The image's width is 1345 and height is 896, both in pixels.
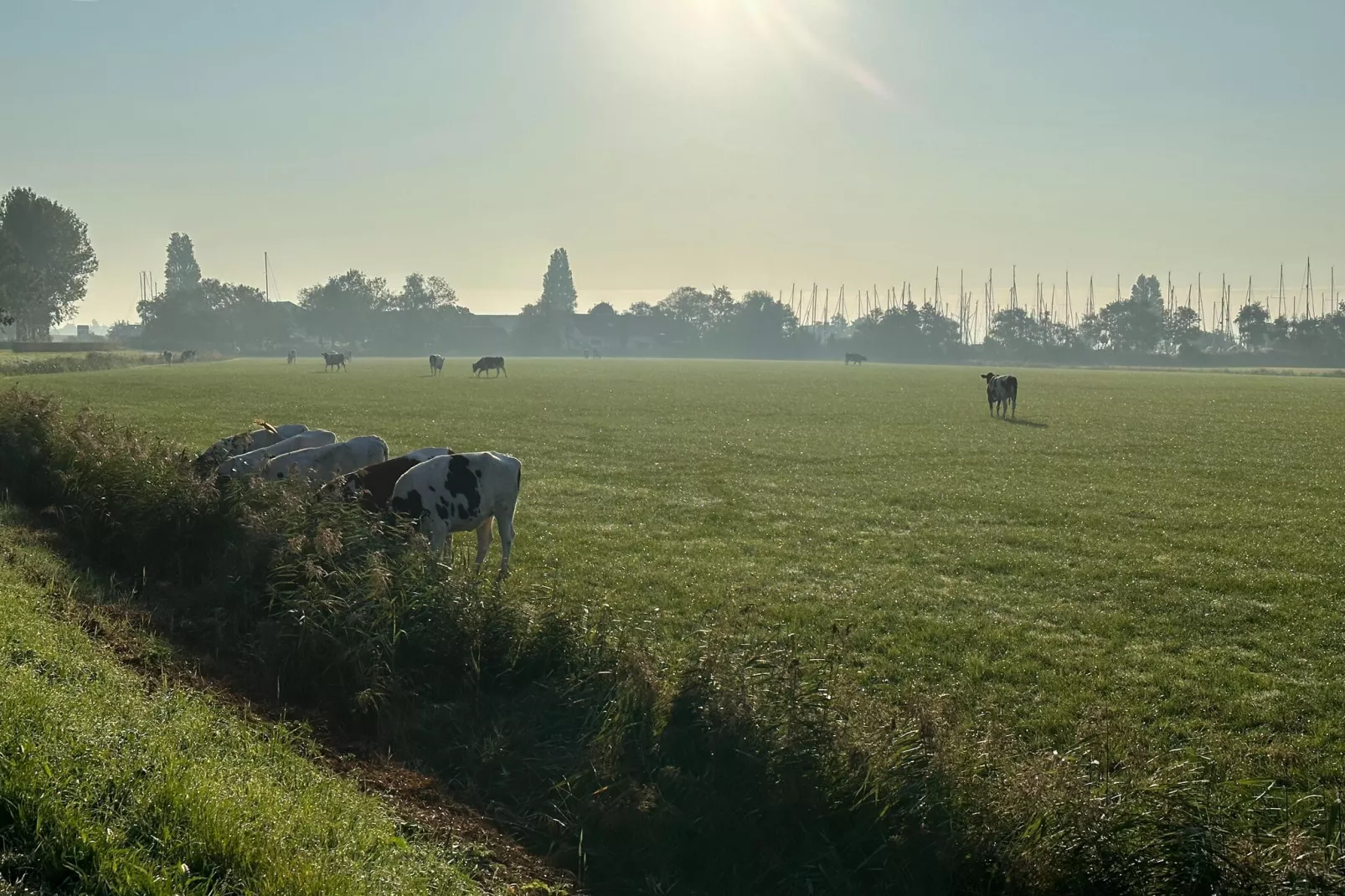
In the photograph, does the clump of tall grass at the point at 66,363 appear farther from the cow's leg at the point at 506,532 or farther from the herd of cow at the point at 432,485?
the cow's leg at the point at 506,532

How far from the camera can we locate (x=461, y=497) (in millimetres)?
11508

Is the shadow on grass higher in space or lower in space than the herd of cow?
lower

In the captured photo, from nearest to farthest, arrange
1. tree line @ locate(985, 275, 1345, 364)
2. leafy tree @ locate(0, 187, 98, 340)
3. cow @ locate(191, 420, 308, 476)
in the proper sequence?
1. cow @ locate(191, 420, 308, 476)
2. leafy tree @ locate(0, 187, 98, 340)
3. tree line @ locate(985, 275, 1345, 364)

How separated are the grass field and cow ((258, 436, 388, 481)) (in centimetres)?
251

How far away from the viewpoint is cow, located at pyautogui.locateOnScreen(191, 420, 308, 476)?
44.4 feet

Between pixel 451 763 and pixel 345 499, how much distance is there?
499 cm

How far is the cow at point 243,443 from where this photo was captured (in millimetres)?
13532

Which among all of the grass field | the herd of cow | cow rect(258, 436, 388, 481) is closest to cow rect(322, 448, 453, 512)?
the herd of cow

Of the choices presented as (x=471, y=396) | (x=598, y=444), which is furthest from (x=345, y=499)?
(x=471, y=396)

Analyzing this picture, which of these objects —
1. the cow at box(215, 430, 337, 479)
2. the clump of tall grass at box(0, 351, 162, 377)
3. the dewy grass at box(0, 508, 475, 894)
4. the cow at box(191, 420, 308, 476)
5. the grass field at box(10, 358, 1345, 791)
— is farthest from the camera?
the clump of tall grass at box(0, 351, 162, 377)

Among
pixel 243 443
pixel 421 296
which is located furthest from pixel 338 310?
pixel 243 443

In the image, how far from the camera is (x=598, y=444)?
25.3 m

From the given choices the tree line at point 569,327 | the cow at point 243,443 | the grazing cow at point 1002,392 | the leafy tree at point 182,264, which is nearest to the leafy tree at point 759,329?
the tree line at point 569,327

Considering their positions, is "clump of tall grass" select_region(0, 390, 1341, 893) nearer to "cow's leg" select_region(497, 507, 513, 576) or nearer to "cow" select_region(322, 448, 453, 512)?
"cow" select_region(322, 448, 453, 512)
